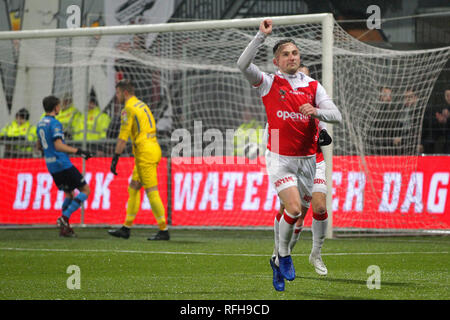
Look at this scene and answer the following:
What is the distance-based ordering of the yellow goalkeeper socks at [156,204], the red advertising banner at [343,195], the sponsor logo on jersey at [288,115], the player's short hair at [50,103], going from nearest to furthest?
1. the sponsor logo on jersey at [288,115]
2. the yellow goalkeeper socks at [156,204]
3. the red advertising banner at [343,195]
4. the player's short hair at [50,103]

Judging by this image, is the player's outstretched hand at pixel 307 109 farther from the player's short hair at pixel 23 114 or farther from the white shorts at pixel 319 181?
the player's short hair at pixel 23 114

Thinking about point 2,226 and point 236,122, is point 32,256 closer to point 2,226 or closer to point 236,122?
point 2,226

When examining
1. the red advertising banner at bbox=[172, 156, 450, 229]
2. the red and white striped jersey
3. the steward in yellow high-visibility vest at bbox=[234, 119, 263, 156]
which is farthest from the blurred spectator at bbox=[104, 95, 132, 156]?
the red and white striped jersey

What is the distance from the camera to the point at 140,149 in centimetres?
1267

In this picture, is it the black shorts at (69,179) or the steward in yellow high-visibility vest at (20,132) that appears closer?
the black shorts at (69,179)

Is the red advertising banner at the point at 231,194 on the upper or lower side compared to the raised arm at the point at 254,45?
lower

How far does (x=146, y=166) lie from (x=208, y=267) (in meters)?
3.88

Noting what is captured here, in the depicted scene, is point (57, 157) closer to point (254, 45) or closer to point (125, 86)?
point (125, 86)

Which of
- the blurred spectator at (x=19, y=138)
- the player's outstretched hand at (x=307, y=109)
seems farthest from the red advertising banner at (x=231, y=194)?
the player's outstretched hand at (x=307, y=109)

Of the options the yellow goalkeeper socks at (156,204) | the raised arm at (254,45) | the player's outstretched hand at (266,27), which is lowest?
the yellow goalkeeper socks at (156,204)

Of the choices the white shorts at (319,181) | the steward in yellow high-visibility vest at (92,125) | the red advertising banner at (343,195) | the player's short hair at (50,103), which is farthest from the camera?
the steward in yellow high-visibility vest at (92,125)

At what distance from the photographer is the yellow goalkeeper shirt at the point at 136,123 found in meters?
12.6

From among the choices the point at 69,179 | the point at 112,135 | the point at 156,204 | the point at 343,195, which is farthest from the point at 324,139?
the point at 112,135
